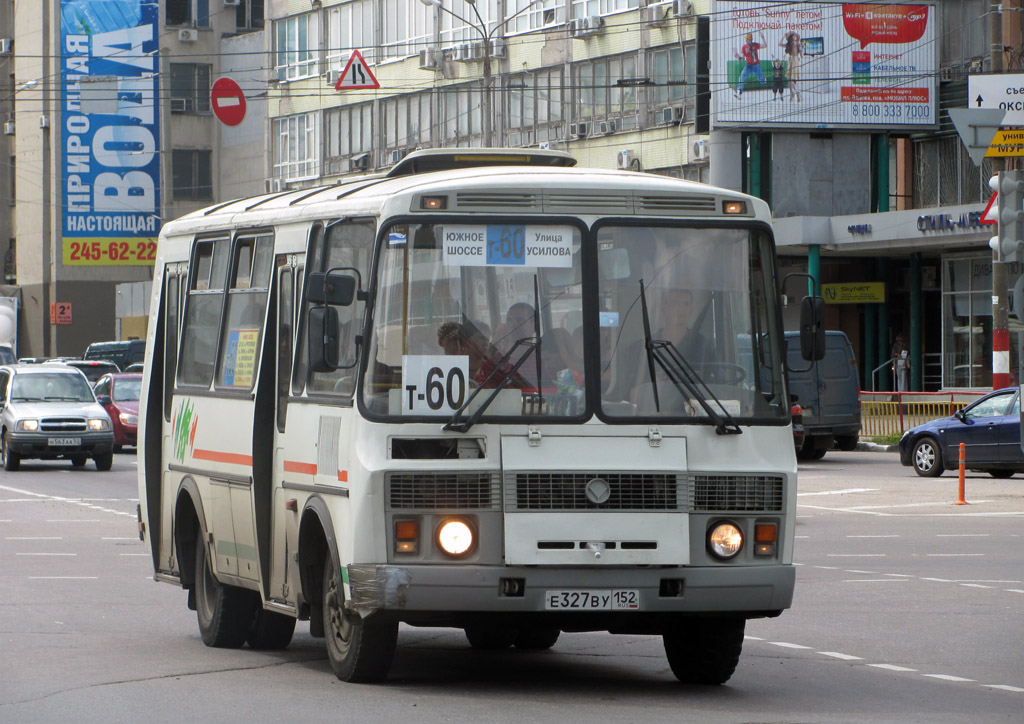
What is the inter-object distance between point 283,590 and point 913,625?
477 centimetres

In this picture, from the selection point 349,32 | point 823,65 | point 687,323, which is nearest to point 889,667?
point 687,323

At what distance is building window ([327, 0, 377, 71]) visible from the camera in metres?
67.4

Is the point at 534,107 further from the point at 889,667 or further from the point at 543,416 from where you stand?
the point at 543,416

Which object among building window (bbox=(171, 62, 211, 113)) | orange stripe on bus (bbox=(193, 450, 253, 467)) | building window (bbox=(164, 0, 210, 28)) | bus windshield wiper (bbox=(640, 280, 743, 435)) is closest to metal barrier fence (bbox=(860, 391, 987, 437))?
orange stripe on bus (bbox=(193, 450, 253, 467))

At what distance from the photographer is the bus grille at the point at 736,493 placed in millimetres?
9555

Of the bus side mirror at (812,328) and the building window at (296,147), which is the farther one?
the building window at (296,147)

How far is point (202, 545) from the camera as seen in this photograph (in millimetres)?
12133

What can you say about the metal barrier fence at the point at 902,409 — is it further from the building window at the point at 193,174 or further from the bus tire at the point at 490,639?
the building window at the point at 193,174

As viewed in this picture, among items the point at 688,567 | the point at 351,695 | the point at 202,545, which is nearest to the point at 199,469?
the point at 202,545

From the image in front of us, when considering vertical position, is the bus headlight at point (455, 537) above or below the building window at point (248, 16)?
below

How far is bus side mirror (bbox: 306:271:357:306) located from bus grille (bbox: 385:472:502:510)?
0.87m

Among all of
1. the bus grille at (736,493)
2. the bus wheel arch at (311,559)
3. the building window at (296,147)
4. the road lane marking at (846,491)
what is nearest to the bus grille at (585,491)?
the bus grille at (736,493)

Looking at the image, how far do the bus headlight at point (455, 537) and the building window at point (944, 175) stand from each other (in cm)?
4532

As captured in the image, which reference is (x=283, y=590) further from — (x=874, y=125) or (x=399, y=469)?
(x=874, y=125)
